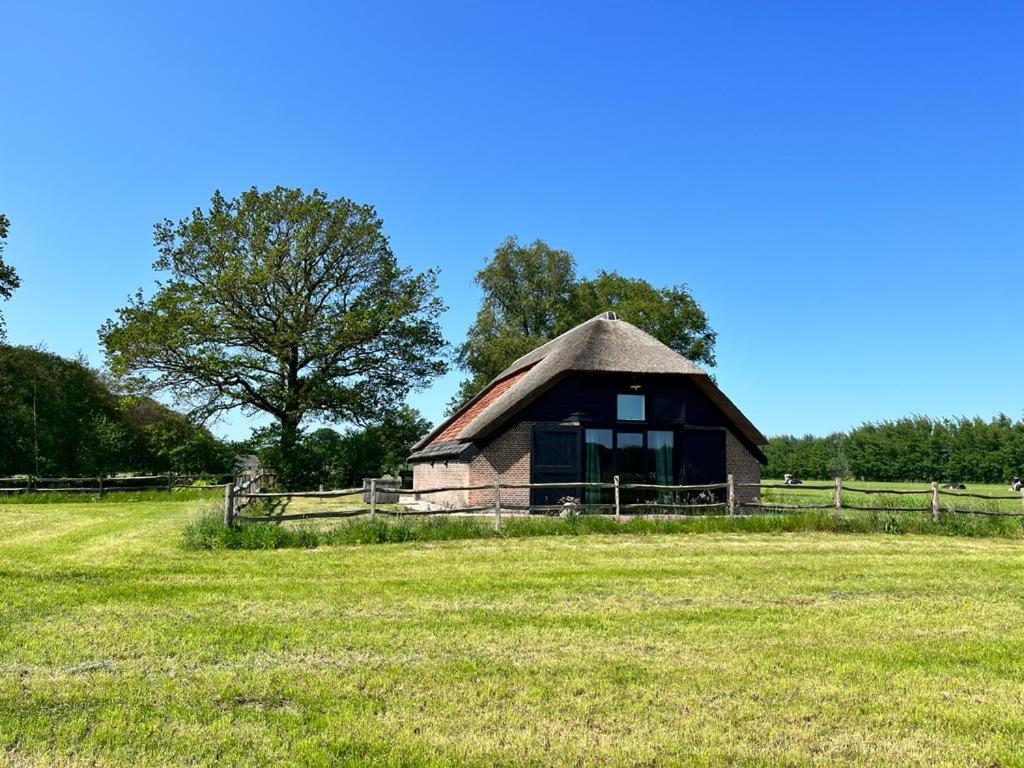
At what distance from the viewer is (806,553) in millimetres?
12695

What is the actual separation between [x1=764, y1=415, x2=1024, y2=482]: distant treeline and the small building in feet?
138

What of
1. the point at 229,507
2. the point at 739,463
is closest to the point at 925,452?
the point at 739,463

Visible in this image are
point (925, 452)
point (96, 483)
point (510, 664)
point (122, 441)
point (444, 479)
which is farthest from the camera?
point (925, 452)

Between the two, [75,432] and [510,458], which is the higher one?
[75,432]

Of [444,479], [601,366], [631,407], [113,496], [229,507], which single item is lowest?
[113,496]

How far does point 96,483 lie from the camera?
33.0 metres

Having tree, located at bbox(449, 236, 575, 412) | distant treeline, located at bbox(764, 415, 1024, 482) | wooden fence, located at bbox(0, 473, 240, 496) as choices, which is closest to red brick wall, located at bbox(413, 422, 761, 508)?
wooden fence, located at bbox(0, 473, 240, 496)

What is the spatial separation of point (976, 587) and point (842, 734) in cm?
626

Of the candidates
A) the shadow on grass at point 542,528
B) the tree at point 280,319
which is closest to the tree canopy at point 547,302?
the tree at point 280,319

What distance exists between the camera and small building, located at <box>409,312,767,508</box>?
69.7 feet

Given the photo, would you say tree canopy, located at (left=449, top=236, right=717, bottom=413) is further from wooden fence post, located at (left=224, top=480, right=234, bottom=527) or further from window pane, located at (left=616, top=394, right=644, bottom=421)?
wooden fence post, located at (left=224, top=480, right=234, bottom=527)

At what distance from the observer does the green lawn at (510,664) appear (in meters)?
4.39

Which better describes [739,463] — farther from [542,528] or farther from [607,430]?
[542,528]

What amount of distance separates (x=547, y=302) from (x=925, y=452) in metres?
33.5
